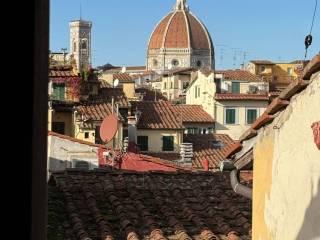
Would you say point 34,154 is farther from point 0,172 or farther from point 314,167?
point 314,167

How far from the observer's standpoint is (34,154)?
1349 millimetres

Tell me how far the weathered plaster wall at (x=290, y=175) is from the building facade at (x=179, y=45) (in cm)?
11356

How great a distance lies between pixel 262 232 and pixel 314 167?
134cm

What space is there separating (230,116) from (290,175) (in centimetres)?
3871

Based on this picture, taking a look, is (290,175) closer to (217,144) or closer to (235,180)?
(235,180)

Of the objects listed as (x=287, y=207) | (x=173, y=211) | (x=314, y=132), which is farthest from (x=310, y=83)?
(x=173, y=211)

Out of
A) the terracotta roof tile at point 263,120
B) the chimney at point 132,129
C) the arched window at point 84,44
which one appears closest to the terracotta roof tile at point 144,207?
the terracotta roof tile at point 263,120

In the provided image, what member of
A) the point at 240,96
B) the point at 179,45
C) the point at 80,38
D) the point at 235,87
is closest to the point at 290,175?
the point at 240,96

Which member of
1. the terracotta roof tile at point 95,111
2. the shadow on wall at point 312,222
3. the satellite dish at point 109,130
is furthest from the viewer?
the terracotta roof tile at point 95,111

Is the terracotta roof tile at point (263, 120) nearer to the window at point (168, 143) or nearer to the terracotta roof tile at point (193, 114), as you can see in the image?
the window at point (168, 143)

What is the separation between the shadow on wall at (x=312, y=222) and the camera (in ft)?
15.3

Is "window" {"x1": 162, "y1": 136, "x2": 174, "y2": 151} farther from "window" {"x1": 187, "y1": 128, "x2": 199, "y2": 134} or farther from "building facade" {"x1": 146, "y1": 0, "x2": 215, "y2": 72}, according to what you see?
"building facade" {"x1": 146, "y1": 0, "x2": 215, "y2": 72}

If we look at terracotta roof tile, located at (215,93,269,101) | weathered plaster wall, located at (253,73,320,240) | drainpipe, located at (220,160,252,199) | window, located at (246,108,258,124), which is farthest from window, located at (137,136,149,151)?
weathered plaster wall, located at (253,73,320,240)

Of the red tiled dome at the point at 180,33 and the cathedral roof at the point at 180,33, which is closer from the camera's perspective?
the red tiled dome at the point at 180,33
